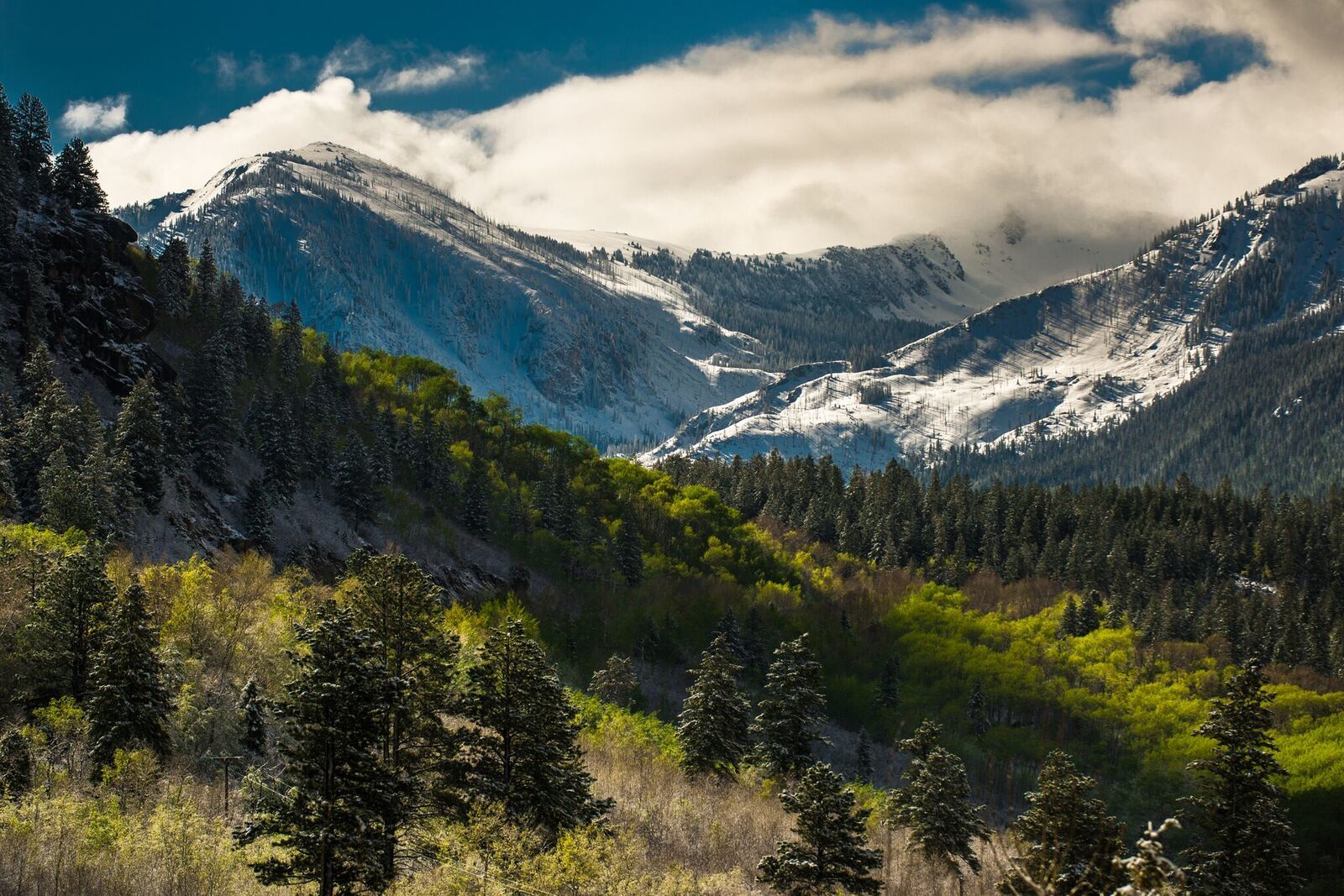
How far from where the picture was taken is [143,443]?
287 feet

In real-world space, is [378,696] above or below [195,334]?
below

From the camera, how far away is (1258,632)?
459 ft

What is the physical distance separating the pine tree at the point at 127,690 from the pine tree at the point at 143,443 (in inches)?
1744

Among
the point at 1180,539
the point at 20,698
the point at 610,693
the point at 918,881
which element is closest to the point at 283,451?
the point at 610,693

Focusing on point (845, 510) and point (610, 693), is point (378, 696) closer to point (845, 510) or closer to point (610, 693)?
point (610, 693)

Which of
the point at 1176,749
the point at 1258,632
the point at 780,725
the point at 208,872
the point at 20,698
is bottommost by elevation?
the point at 1176,749

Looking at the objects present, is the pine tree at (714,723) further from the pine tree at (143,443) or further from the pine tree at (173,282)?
the pine tree at (173,282)

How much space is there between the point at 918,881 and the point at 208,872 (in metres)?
45.3

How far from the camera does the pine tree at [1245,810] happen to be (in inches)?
1687

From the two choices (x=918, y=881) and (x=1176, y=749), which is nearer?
(x=918, y=881)

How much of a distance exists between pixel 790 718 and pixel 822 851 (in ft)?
71.6

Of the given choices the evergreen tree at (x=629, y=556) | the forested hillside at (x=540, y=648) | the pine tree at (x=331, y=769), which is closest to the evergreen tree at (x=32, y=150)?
the forested hillside at (x=540, y=648)

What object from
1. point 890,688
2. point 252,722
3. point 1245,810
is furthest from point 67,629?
point 890,688

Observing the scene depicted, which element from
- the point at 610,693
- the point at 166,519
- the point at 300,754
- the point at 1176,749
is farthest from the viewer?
the point at 1176,749
